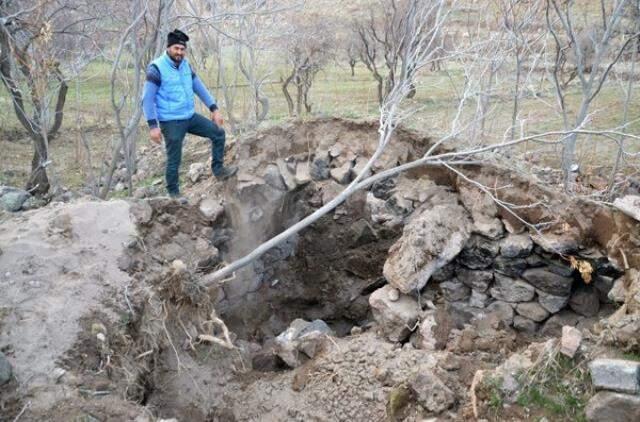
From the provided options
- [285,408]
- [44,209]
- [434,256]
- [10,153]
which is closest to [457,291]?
[434,256]

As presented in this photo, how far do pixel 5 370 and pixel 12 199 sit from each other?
3402 millimetres

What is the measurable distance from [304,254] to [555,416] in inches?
148

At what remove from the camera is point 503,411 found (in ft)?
12.5

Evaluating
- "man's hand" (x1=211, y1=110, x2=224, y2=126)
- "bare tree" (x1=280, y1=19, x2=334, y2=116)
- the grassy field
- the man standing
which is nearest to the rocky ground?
the man standing

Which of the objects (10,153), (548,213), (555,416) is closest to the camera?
(555,416)

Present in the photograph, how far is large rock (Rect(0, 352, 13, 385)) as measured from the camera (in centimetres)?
349

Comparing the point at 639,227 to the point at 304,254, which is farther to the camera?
the point at 304,254

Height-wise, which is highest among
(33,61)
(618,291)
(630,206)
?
(33,61)

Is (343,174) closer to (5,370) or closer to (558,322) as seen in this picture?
(558,322)

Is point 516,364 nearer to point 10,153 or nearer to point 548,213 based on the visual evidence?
point 548,213

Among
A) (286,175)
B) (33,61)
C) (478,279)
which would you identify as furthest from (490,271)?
(33,61)

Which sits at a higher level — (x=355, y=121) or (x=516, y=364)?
(x=355, y=121)

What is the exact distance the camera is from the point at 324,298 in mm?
6891

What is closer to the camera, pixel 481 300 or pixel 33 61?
pixel 481 300
